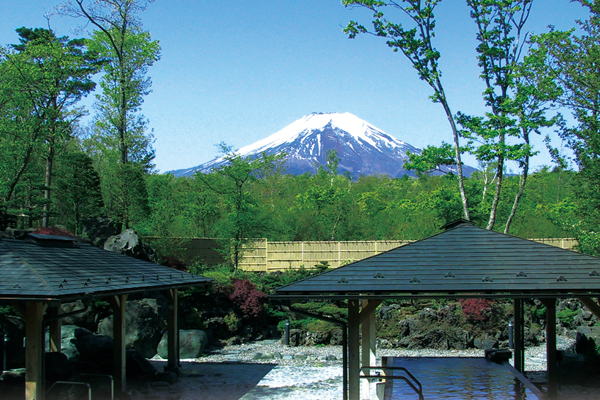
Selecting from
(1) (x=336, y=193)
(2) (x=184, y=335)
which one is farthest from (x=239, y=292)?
(1) (x=336, y=193)

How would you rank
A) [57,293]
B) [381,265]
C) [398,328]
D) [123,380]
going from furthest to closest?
1. [398,328]
2. [123,380]
3. [381,265]
4. [57,293]

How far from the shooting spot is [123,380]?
11266 mm

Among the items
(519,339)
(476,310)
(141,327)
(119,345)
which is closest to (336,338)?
(476,310)

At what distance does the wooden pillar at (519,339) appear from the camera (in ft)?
36.4

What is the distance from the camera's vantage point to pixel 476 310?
1892 centimetres

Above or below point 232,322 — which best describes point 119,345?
above

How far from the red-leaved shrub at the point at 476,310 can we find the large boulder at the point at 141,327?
1013cm

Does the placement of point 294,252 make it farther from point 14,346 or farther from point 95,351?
point 95,351

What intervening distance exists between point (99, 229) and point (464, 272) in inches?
624

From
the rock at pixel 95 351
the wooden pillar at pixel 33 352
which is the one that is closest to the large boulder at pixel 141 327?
the rock at pixel 95 351

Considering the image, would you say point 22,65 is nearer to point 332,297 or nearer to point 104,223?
point 104,223

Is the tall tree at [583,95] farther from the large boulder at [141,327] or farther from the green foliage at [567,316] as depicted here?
the large boulder at [141,327]

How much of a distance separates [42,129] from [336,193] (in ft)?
74.2

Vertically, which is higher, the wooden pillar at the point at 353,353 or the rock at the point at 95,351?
the wooden pillar at the point at 353,353
